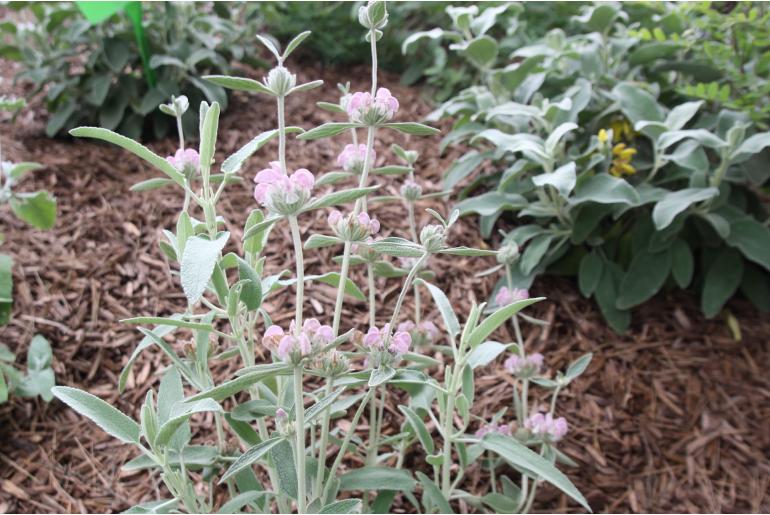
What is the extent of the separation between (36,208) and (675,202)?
146cm

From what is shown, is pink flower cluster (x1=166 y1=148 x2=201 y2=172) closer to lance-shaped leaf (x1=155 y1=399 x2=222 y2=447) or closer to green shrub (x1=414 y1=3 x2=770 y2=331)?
lance-shaped leaf (x1=155 y1=399 x2=222 y2=447)

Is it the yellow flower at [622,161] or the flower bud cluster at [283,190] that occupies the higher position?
the flower bud cluster at [283,190]

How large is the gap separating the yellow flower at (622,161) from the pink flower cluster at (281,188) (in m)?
1.19

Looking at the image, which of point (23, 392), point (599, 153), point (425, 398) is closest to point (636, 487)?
point (425, 398)

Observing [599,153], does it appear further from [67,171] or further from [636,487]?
[67,171]

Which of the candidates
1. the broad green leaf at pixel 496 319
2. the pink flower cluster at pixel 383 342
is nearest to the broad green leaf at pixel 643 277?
the broad green leaf at pixel 496 319

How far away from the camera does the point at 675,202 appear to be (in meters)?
1.56

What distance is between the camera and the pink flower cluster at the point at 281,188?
76cm

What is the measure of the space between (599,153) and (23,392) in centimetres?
143

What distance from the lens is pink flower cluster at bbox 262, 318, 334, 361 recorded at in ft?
2.54

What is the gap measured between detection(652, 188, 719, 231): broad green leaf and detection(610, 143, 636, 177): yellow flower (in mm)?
159

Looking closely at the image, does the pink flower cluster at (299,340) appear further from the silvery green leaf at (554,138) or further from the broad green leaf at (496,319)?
the silvery green leaf at (554,138)

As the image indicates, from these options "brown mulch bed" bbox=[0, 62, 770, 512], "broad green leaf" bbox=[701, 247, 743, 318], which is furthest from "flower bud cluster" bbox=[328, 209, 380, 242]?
"broad green leaf" bbox=[701, 247, 743, 318]

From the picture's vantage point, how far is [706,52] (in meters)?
1.80
